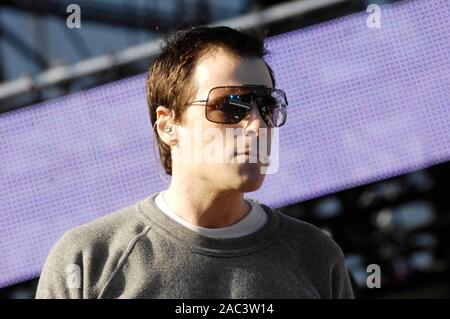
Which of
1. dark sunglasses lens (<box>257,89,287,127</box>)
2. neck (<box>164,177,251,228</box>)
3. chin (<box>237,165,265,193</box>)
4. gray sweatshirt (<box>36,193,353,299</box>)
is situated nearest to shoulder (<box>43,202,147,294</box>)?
gray sweatshirt (<box>36,193,353,299</box>)

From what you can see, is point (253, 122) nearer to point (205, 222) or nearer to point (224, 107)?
point (224, 107)

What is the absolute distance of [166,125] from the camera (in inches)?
67.4

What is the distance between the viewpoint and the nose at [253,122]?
160cm

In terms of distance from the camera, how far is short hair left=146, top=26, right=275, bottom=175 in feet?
5.27

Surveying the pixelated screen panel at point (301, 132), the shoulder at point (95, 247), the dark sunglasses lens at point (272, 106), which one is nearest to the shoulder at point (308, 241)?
the dark sunglasses lens at point (272, 106)

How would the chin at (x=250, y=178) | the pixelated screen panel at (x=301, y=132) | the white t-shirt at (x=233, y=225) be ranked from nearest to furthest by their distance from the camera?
the chin at (x=250, y=178) < the white t-shirt at (x=233, y=225) < the pixelated screen panel at (x=301, y=132)

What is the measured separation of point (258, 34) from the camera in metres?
1.72

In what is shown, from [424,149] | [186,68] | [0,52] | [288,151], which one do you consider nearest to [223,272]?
[186,68]

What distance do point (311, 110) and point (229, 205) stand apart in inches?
62.7

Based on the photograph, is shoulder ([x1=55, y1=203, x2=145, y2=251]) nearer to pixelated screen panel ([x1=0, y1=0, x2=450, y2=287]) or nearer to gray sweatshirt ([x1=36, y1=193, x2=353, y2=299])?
gray sweatshirt ([x1=36, y1=193, x2=353, y2=299])

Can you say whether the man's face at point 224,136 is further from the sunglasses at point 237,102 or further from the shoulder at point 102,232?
the shoulder at point 102,232

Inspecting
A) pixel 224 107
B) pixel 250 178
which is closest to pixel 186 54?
pixel 224 107

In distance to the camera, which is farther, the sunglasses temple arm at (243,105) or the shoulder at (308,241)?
the shoulder at (308,241)
